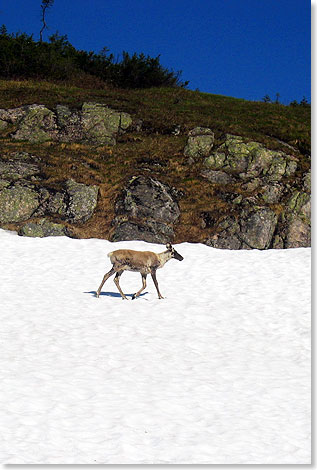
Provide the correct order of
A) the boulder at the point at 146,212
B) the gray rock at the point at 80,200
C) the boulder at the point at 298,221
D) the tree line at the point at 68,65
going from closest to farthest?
the boulder at the point at 146,212, the boulder at the point at 298,221, the gray rock at the point at 80,200, the tree line at the point at 68,65

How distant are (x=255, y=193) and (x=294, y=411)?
2561 cm

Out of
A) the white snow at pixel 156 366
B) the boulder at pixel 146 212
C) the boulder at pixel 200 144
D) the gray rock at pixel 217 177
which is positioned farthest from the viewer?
the boulder at pixel 200 144

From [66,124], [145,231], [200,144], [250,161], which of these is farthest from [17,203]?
[250,161]

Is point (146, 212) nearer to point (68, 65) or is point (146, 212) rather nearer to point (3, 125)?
point (3, 125)

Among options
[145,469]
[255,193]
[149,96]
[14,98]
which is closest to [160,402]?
[145,469]

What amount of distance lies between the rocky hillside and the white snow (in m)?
6.24

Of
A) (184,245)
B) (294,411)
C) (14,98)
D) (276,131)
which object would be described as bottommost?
(294,411)

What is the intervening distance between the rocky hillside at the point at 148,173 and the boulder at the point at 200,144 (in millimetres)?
100

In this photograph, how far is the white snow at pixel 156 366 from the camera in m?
9.12

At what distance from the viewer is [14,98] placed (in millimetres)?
47875

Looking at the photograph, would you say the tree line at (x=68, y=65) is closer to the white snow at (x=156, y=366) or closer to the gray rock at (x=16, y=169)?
the gray rock at (x=16, y=169)

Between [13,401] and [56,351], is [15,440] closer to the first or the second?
[13,401]

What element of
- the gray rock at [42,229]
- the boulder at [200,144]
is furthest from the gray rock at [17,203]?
the boulder at [200,144]

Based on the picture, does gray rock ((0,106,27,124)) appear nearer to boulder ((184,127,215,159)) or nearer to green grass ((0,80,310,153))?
green grass ((0,80,310,153))
